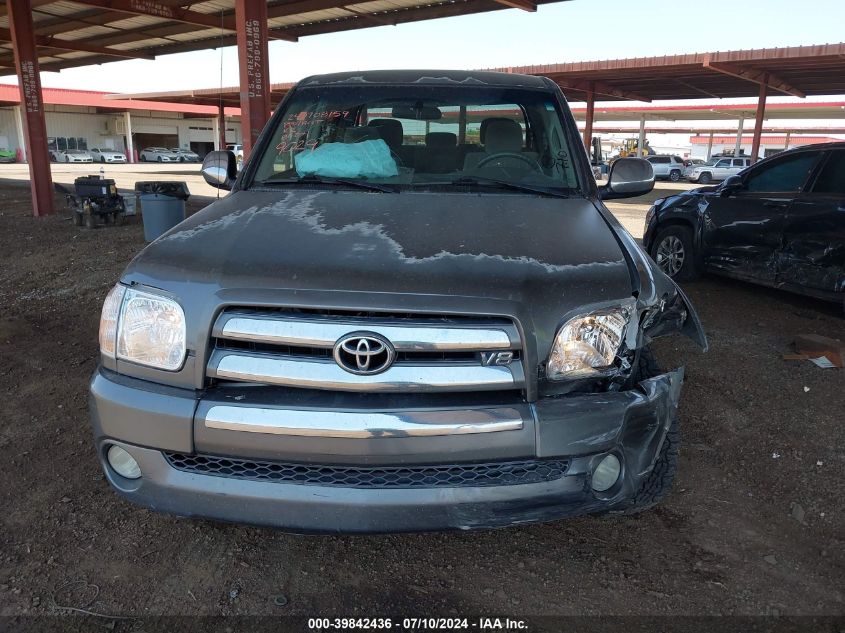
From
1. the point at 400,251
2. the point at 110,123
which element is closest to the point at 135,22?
the point at 400,251

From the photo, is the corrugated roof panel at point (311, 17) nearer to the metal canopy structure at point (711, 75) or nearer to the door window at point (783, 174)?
the metal canopy structure at point (711, 75)

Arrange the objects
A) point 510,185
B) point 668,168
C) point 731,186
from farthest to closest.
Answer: point 668,168
point 731,186
point 510,185

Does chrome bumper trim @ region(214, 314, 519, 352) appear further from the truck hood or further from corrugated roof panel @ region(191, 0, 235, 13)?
corrugated roof panel @ region(191, 0, 235, 13)

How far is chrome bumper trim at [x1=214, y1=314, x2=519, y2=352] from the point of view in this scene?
1889 mm

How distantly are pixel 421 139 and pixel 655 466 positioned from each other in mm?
2018

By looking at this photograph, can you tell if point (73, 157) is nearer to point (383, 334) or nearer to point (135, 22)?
point (135, 22)

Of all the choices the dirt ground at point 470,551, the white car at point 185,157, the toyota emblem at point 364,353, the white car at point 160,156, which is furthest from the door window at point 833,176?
the white car at point 185,157

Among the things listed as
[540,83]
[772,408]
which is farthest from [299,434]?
[772,408]

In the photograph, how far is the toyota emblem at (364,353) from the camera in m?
1.87

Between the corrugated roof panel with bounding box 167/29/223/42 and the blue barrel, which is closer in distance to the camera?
the blue barrel

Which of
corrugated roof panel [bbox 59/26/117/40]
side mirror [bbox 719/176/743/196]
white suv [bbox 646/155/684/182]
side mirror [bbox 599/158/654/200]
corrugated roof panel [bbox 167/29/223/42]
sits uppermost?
corrugated roof panel [bbox 59/26/117/40]

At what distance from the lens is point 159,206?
29.3ft

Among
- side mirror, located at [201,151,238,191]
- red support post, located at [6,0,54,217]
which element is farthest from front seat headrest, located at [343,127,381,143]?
red support post, located at [6,0,54,217]

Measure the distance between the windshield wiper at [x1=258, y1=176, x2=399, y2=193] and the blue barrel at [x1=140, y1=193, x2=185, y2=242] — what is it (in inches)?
255
